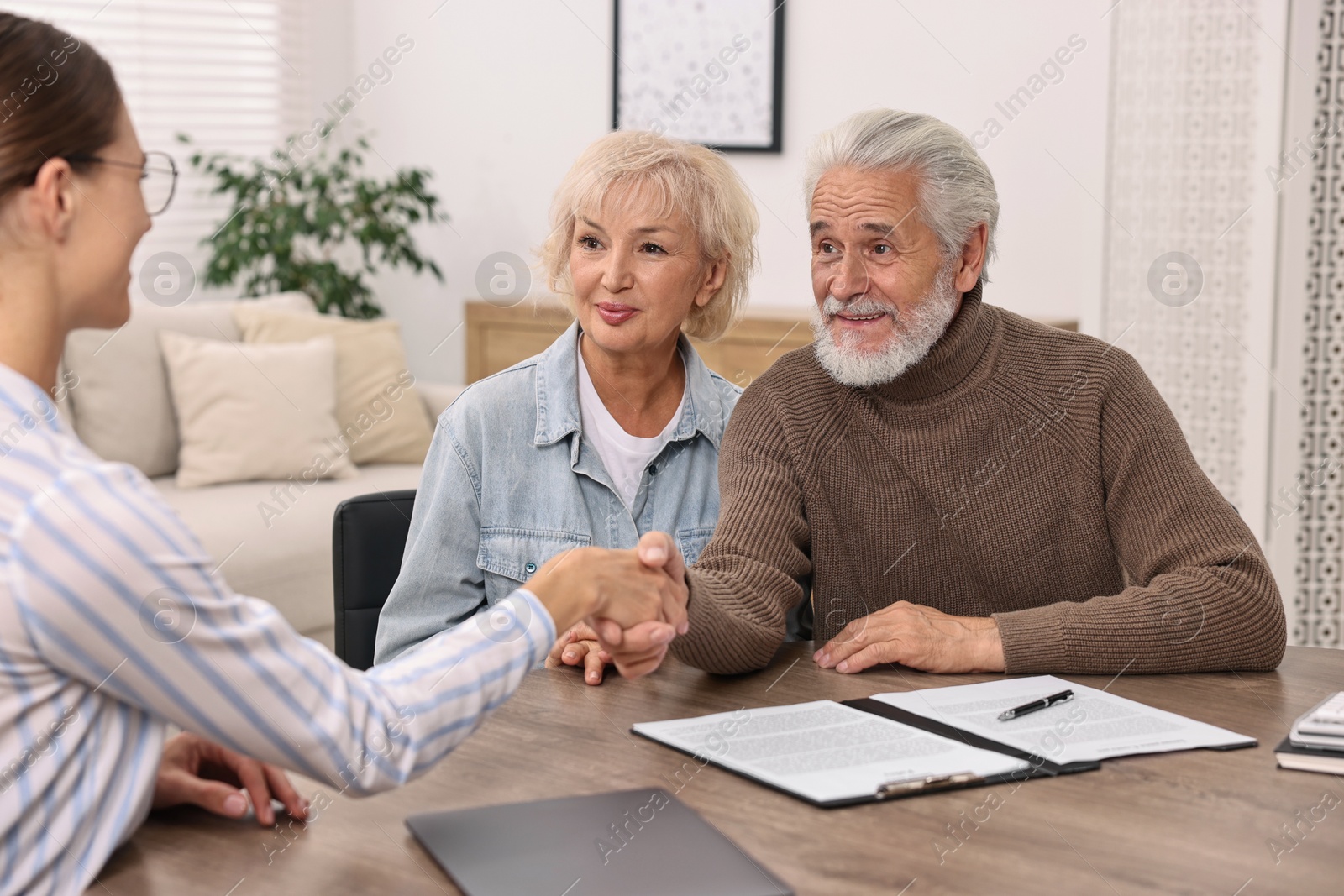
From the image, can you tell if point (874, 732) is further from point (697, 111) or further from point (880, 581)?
point (697, 111)

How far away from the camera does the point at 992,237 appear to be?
82.2 inches

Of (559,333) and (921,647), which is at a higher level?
(559,333)

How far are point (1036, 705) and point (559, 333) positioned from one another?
356cm

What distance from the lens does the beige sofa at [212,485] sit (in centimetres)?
354

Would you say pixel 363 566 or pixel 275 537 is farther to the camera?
pixel 275 537

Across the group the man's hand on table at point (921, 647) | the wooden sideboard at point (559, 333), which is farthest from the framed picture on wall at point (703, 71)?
the man's hand on table at point (921, 647)

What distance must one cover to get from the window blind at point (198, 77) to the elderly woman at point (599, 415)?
3201 mm

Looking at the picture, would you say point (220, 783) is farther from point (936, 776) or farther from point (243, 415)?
point (243, 415)

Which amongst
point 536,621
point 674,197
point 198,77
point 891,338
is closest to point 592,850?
point 536,621

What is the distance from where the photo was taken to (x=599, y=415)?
2025 millimetres

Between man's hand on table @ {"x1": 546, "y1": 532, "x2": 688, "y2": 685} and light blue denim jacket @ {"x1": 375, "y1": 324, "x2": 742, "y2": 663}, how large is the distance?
0.28 m

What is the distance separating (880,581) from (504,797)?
857 millimetres

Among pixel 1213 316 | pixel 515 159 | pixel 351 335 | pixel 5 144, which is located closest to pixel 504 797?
pixel 5 144

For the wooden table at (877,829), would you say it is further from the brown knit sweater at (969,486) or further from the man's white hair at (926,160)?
the man's white hair at (926,160)
